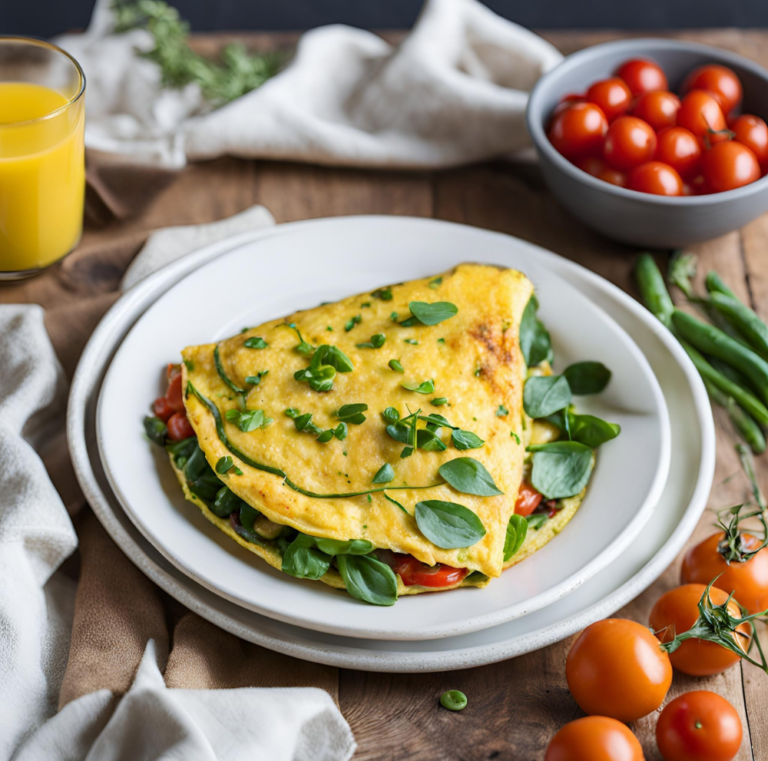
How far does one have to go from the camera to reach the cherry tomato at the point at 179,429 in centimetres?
332

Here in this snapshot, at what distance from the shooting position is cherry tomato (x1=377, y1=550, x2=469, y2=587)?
2.90 meters

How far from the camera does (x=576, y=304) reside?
12.5 ft

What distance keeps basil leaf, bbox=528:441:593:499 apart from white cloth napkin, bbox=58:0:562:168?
231 cm

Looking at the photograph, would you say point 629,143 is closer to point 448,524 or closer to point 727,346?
point 727,346

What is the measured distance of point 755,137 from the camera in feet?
14.4

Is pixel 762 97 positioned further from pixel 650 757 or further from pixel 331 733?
pixel 331 733

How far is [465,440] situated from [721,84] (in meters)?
2.88

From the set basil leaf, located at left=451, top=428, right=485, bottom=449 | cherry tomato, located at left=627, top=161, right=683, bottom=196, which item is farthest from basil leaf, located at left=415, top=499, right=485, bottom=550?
cherry tomato, located at left=627, top=161, right=683, bottom=196

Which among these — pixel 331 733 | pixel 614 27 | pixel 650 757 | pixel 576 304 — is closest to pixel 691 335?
pixel 576 304

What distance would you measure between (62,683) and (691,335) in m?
3.05

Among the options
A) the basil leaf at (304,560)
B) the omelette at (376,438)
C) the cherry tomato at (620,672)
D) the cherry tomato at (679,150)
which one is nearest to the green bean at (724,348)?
the cherry tomato at (679,150)

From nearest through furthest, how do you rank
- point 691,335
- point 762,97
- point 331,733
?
point 331,733, point 691,335, point 762,97

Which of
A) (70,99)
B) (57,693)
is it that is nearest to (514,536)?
(57,693)

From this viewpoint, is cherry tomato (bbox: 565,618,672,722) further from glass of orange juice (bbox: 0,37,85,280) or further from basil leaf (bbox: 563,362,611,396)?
glass of orange juice (bbox: 0,37,85,280)
